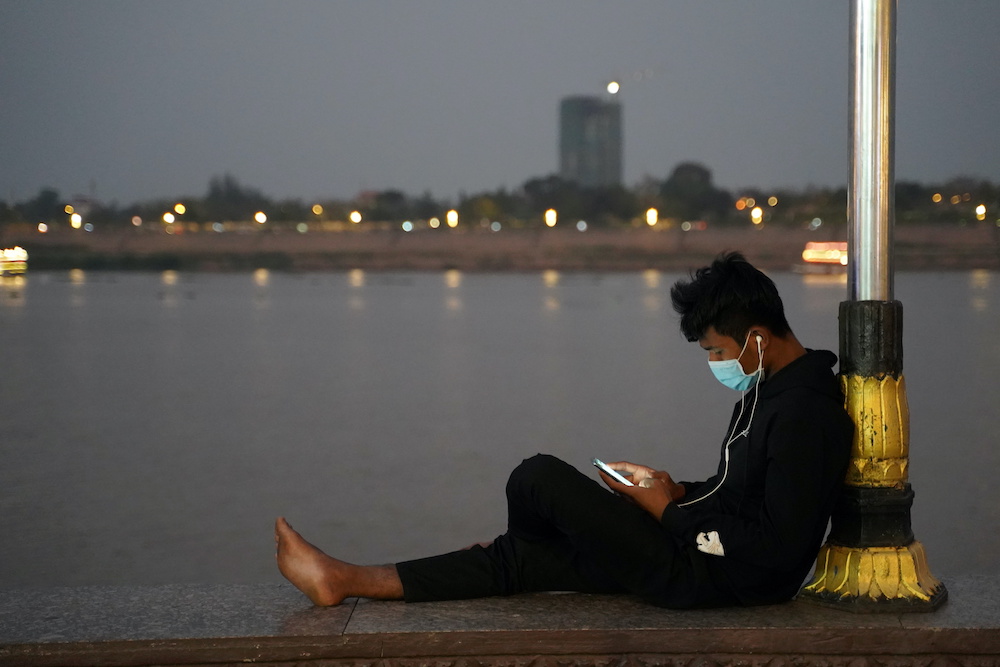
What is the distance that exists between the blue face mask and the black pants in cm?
32

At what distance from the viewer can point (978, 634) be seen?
84.7 inches

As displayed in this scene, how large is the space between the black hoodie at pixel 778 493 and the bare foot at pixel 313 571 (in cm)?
66

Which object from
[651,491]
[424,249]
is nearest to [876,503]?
[651,491]

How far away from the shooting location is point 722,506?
235cm

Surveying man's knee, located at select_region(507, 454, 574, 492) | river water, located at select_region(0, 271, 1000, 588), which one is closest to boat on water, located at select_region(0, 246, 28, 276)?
river water, located at select_region(0, 271, 1000, 588)

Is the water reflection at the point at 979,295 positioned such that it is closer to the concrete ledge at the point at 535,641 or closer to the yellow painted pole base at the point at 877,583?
the yellow painted pole base at the point at 877,583

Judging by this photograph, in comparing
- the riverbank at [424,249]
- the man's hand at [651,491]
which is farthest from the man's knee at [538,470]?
the riverbank at [424,249]

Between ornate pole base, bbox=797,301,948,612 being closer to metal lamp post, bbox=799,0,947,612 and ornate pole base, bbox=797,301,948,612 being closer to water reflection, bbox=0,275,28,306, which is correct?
metal lamp post, bbox=799,0,947,612

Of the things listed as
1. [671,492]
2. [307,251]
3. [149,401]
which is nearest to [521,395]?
[149,401]

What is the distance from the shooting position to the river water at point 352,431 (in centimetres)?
496

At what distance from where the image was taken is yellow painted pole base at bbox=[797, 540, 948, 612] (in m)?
2.30

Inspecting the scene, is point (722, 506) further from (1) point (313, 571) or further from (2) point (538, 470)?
(1) point (313, 571)

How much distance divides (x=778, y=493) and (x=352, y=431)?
18.7 feet

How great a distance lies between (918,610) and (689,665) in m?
0.48
